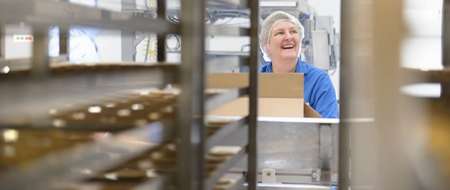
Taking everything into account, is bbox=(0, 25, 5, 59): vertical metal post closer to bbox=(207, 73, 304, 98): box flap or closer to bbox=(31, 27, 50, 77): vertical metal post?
bbox=(31, 27, 50, 77): vertical metal post

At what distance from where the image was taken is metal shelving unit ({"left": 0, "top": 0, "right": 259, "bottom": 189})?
15.4 inches

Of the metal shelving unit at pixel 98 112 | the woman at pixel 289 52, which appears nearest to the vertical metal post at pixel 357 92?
the metal shelving unit at pixel 98 112

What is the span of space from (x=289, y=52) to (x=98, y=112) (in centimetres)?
303

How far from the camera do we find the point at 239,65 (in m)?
1.35

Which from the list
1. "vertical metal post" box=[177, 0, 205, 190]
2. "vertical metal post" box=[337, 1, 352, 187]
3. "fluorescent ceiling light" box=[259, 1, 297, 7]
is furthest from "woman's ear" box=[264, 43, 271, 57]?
"vertical metal post" box=[177, 0, 205, 190]

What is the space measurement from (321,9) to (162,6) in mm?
3732

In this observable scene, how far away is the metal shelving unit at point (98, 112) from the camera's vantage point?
1.28 ft

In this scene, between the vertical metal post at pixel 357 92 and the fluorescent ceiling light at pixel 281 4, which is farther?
the fluorescent ceiling light at pixel 281 4

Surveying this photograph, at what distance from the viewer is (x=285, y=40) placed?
3.65 metres

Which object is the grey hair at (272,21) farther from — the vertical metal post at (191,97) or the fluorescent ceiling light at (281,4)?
the vertical metal post at (191,97)

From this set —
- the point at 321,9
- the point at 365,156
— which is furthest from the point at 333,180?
the point at 321,9

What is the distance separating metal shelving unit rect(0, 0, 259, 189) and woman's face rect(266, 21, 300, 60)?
2641 mm

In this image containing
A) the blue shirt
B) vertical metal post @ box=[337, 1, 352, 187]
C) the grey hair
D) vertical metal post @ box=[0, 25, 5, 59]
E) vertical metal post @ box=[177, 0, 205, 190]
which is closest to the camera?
vertical metal post @ box=[0, 25, 5, 59]

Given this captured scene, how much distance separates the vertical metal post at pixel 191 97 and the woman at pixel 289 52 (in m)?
2.72
